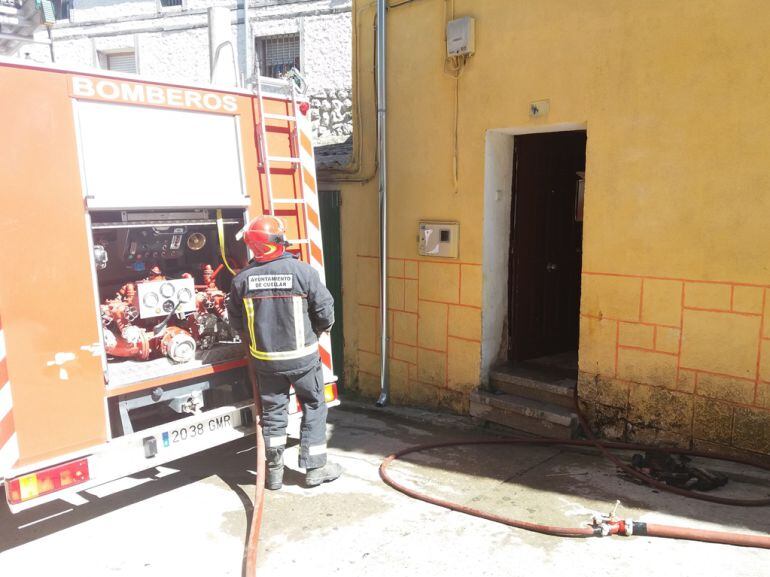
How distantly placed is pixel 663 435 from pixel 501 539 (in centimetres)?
186

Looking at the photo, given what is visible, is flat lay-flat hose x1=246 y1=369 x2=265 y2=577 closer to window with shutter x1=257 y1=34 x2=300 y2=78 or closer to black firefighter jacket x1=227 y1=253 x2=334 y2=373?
black firefighter jacket x1=227 y1=253 x2=334 y2=373

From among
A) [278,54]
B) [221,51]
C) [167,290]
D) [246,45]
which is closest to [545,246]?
[167,290]

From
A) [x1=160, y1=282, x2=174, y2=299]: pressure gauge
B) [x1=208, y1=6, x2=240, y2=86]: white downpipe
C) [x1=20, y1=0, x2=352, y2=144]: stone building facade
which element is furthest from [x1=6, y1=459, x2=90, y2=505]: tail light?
[x1=20, y1=0, x2=352, y2=144]: stone building facade

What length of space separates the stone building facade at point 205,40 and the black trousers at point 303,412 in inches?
300

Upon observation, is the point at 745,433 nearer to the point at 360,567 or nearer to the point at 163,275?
the point at 360,567

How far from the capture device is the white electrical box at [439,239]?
18.8 feet

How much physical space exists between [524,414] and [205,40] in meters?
11.9

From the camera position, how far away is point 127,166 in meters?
3.82

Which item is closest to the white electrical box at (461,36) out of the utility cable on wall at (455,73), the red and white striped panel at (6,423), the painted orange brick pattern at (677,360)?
the utility cable on wall at (455,73)

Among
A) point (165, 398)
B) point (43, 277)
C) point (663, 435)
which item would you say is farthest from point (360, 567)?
point (663, 435)

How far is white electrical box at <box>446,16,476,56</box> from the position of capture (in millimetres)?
5371

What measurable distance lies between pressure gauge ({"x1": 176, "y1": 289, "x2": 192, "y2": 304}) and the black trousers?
75 centimetres

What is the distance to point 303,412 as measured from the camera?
4383 millimetres

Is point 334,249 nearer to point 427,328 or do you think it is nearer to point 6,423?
point 427,328
